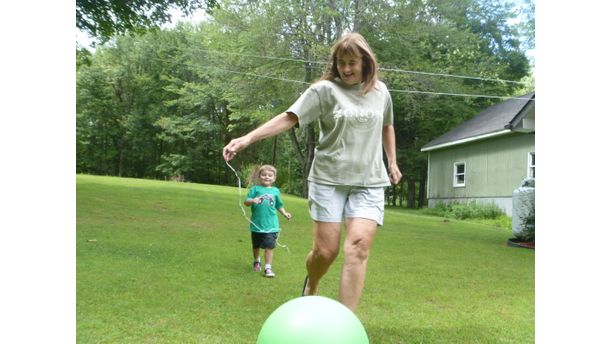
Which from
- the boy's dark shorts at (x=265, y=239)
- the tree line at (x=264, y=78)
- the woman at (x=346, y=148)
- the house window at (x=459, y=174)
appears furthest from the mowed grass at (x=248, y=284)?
the house window at (x=459, y=174)

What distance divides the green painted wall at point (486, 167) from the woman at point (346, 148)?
9502 millimetres

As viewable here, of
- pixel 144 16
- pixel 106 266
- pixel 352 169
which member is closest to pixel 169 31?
pixel 144 16

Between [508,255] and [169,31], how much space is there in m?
7.97

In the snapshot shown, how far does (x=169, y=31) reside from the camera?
418 inches

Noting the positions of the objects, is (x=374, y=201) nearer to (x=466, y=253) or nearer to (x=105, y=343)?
(x=105, y=343)

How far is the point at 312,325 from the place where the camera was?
5.51 feet

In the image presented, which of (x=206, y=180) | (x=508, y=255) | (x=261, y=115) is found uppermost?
(x=261, y=115)

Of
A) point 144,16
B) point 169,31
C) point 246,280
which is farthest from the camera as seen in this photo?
point 169,31

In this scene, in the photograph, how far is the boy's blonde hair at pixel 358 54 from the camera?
7.40 feet

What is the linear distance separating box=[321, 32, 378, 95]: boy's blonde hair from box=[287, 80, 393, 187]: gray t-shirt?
1.7 inches

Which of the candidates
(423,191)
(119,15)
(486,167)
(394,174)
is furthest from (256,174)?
(423,191)

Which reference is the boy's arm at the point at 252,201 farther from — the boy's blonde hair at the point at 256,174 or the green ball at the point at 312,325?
the green ball at the point at 312,325

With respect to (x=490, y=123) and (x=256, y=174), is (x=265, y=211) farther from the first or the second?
(x=490, y=123)

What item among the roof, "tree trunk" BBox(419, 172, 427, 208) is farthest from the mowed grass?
"tree trunk" BBox(419, 172, 427, 208)
